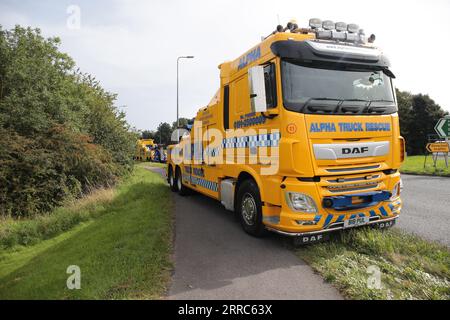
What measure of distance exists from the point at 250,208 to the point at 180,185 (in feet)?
18.5

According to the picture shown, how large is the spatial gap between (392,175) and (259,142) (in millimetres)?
2299

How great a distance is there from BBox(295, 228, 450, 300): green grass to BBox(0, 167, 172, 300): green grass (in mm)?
2157

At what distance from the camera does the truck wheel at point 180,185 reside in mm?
10391

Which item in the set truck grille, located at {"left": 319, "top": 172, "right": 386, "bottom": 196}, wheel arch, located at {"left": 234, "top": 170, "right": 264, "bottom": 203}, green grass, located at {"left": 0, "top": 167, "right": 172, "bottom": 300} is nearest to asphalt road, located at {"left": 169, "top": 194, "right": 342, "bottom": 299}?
green grass, located at {"left": 0, "top": 167, "right": 172, "bottom": 300}

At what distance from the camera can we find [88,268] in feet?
14.8

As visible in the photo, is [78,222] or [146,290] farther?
[78,222]

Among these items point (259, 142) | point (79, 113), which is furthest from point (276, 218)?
point (79, 113)

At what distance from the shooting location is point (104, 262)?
461 cm

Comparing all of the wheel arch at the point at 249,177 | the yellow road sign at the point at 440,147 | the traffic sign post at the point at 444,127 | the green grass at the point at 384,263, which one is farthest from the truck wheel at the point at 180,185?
the yellow road sign at the point at 440,147

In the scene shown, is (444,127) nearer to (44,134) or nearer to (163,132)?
(44,134)

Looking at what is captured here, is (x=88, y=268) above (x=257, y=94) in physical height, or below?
below

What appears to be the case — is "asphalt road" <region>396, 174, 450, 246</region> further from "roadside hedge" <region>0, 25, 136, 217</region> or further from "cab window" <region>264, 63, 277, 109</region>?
"roadside hedge" <region>0, 25, 136, 217</region>

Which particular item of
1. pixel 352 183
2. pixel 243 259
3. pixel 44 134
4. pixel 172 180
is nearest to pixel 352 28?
pixel 352 183

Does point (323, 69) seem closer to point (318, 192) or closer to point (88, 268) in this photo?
point (318, 192)
